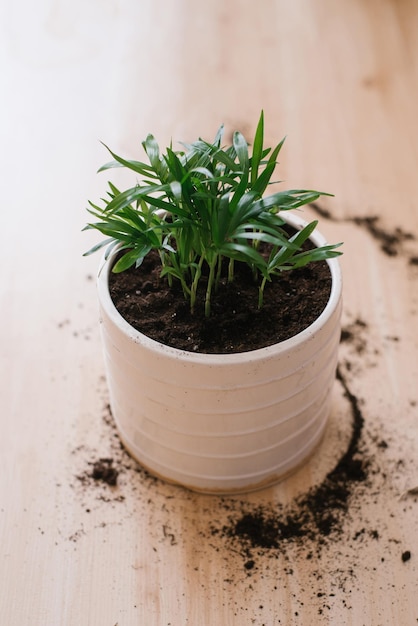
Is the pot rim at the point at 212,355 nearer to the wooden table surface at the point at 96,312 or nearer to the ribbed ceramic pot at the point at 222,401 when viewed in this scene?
the ribbed ceramic pot at the point at 222,401

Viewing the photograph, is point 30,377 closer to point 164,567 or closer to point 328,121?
point 164,567

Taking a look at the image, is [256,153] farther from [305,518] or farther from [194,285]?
[305,518]

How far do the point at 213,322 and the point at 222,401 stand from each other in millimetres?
96

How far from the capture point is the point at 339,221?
4.69 ft

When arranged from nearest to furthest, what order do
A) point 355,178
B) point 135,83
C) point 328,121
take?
point 355,178 < point 328,121 < point 135,83

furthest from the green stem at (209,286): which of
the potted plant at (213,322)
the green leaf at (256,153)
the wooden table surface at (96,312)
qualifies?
the wooden table surface at (96,312)

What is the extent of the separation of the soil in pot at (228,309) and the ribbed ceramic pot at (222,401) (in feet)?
0.07

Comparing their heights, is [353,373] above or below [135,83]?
below

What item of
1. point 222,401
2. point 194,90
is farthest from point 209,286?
point 194,90

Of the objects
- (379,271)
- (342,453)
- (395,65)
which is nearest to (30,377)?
(342,453)

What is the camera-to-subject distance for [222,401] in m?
0.88

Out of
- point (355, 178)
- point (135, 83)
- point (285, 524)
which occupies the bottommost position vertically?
point (285, 524)

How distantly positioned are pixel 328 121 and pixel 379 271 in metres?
0.49

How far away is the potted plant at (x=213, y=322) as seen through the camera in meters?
0.84
